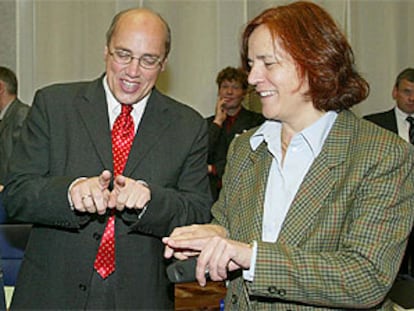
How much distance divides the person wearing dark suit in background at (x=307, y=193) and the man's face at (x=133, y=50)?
34cm

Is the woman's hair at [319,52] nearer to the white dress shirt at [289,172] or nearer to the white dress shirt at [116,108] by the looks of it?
the white dress shirt at [289,172]

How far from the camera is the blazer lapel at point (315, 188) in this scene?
1433 mm

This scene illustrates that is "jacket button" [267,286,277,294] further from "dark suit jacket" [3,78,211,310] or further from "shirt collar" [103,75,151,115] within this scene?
"shirt collar" [103,75,151,115]

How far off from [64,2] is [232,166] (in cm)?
392

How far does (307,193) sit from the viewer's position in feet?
4.75

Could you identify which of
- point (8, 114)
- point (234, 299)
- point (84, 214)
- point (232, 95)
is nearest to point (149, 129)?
point (84, 214)

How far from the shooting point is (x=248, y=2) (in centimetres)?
529

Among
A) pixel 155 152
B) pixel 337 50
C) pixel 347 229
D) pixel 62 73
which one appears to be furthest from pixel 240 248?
pixel 62 73

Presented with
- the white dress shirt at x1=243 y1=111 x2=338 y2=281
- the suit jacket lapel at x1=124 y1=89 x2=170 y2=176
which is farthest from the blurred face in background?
the white dress shirt at x1=243 y1=111 x2=338 y2=281

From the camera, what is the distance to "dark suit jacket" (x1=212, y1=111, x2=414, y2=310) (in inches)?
52.5

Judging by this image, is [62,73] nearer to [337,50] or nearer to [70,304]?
[70,304]

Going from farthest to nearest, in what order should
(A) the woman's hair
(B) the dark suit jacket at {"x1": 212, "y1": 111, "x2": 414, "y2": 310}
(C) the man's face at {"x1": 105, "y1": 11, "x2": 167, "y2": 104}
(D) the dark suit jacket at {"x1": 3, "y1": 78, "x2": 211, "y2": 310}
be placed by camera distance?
(C) the man's face at {"x1": 105, "y1": 11, "x2": 167, "y2": 104} < (D) the dark suit jacket at {"x1": 3, "y1": 78, "x2": 211, "y2": 310} < (A) the woman's hair < (B) the dark suit jacket at {"x1": 212, "y1": 111, "x2": 414, "y2": 310}

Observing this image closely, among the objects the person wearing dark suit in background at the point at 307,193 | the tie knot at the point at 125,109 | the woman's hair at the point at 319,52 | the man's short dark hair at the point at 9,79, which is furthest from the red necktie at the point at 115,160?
the man's short dark hair at the point at 9,79

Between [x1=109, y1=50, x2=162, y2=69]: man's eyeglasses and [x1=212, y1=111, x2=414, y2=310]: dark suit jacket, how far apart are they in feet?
1.84
